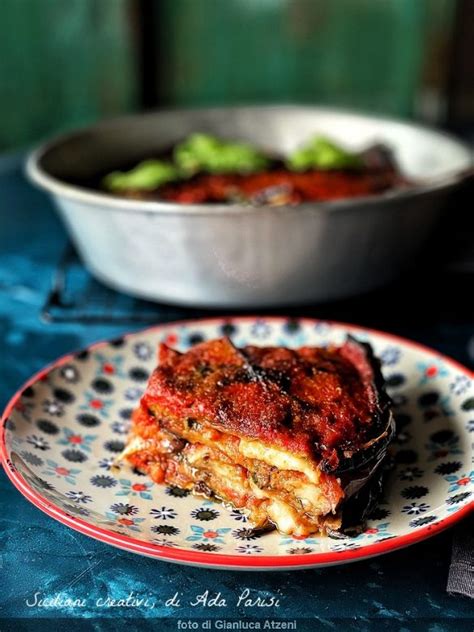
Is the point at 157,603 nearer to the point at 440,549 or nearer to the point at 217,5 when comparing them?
the point at 440,549

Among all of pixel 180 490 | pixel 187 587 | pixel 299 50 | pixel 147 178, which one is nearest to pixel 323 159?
pixel 147 178

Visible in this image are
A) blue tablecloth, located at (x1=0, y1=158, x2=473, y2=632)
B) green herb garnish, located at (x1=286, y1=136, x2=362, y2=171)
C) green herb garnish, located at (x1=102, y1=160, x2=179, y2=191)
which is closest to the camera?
blue tablecloth, located at (x1=0, y1=158, x2=473, y2=632)

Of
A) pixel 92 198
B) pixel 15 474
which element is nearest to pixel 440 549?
pixel 15 474

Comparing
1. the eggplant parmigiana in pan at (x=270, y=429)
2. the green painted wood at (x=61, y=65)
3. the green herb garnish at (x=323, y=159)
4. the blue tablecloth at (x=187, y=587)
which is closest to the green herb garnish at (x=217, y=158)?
the green herb garnish at (x=323, y=159)

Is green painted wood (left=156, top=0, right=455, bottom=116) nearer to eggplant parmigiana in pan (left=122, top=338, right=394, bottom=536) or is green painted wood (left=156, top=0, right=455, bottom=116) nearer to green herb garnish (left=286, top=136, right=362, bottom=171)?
green herb garnish (left=286, top=136, right=362, bottom=171)

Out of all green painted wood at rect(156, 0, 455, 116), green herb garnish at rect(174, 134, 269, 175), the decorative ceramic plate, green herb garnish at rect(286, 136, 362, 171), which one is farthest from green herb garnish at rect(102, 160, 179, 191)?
green painted wood at rect(156, 0, 455, 116)

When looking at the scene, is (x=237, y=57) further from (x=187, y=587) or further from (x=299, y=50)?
(x=187, y=587)
